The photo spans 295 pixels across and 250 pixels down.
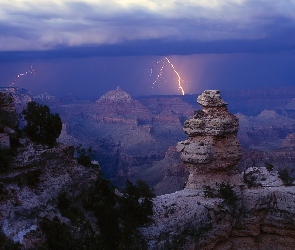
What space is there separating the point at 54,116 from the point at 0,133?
307 centimetres

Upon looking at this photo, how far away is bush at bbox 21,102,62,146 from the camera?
21.1 metres

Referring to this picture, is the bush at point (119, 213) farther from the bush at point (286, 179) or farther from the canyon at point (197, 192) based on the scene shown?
the bush at point (286, 179)

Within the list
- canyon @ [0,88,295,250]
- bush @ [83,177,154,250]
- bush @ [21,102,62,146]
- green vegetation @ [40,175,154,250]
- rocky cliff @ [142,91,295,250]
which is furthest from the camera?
rocky cliff @ [142,91,295,250]

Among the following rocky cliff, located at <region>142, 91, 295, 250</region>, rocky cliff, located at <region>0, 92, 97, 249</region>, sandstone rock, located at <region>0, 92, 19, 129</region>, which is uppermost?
sandstone rock, located at <region>0, 92, 19, 129</region>

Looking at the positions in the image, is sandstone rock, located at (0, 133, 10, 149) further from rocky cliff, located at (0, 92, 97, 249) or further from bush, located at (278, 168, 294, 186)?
bush, located at (278, 168, 294, 186)

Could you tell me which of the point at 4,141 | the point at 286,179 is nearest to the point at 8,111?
the point at 4,141

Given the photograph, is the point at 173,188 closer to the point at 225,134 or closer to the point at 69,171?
the point at 225,134

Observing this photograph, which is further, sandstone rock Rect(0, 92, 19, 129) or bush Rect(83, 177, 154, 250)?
bush Rect(83, 177, 154, 250)

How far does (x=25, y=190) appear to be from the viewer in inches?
733

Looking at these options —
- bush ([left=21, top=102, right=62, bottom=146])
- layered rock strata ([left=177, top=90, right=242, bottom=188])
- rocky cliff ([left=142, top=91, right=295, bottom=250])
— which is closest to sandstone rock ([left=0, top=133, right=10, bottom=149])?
bush ([left=21, top=102, right=62, bottom=146])

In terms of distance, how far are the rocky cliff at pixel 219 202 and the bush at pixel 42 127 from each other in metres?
6.97

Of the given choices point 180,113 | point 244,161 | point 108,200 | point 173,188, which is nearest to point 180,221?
point 108,200

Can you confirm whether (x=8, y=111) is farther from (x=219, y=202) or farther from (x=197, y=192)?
(x=219, y=202)

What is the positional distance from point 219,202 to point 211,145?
13.8 ft
